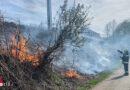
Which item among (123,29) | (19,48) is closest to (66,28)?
(19,48)

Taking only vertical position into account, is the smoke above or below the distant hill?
below

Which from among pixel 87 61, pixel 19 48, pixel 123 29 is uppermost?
pixel 123 29

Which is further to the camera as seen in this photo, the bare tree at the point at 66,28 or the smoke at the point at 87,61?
the smoke at the point at 87,61

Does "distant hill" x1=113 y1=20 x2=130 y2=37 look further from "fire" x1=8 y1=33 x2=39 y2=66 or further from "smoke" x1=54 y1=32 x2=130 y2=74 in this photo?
"fire" x1=8 y1=33 x2=39 y2=66

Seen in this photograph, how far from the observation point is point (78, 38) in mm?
6625

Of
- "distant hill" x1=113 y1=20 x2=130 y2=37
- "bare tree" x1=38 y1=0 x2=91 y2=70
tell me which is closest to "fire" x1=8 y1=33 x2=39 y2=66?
"bare tree" x1=38 y1=0 x2=91 y2=70

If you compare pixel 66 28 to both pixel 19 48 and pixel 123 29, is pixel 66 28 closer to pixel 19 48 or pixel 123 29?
pixel 19 48

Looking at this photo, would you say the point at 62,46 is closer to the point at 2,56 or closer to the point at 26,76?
the point at 26,76

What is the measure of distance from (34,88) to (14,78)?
92 cm

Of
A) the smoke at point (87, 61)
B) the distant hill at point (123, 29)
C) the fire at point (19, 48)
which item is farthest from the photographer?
the distant hill at point (123, 29)

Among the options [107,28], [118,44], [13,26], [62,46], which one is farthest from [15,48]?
[107,28]

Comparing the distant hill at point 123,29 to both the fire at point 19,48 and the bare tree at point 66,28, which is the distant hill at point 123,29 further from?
the fire at point 19,48

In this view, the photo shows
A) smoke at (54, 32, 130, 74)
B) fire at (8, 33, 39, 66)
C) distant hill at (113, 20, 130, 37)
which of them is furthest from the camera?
distant hill at (113, 20, 130, 37)

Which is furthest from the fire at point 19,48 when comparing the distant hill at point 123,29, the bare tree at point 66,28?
the distant hill at point 123,29
